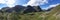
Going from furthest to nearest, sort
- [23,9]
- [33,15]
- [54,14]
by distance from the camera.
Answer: [23,9] < [33,15] < [54,14]

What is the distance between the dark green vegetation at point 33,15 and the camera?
3.63 meters

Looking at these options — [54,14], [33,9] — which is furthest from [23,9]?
[54,14]

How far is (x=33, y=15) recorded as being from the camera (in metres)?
3.76

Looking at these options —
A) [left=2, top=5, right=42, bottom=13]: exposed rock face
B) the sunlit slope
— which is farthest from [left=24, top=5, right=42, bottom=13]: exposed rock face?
the sunlit slope

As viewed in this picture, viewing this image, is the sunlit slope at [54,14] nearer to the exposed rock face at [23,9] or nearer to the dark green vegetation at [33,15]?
the dark green vegetation at [33,15]

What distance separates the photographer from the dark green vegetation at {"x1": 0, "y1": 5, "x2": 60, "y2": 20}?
3629 mm

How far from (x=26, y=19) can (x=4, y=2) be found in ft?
2.38

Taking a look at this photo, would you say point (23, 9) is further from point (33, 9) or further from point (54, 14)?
point (54, 14)

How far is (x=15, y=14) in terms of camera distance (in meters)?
3.87

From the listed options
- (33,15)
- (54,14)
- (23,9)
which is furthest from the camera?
(23,9)

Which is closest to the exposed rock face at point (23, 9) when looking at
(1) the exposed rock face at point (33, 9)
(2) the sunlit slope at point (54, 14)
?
(1) the exposed rock face at point (33, 9)

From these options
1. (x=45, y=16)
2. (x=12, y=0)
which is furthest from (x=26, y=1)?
(x=45, y=16)

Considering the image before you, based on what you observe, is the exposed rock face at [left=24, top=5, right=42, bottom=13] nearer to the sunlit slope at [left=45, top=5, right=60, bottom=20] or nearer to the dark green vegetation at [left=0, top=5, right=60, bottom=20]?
the dark green vegetation at [left=0, top=5, right=60, bottom=20]

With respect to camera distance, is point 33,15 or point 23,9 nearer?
point 33,15
